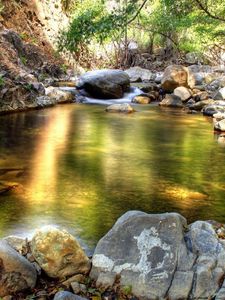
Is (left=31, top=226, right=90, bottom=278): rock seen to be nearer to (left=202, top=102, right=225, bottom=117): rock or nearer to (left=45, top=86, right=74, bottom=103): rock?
(left=202, top=102, right=225, bottom=117): rock

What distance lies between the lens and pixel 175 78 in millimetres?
23109

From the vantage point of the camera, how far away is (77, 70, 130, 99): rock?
21.8m

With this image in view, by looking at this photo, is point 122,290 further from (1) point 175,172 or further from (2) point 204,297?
Answer: (1) point 175,172

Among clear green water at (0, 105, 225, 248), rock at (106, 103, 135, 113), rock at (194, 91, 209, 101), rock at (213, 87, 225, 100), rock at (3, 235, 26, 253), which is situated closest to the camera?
rock at (3, 235, 26, 253)

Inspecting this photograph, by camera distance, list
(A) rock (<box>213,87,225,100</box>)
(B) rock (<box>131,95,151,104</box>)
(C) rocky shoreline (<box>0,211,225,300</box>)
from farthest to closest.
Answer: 1. (B) rock (<box>131,95,151,104</box>)
2. (A) rock (<box>213,87,225,100</box>)
3. (C) rocky shoreline (<box>0,211,225,300</box>)

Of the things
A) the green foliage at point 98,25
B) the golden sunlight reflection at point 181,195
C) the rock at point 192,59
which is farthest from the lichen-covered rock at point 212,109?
the rock at point 192,59

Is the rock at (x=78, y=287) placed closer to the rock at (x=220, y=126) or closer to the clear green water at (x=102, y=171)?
the clear green water at (x=102, y=171)

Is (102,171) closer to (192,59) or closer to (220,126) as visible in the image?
(220,126)

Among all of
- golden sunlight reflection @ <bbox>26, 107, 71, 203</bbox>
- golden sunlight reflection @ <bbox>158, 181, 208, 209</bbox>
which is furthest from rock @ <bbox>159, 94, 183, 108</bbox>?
golden sunlight reflection @ <bbox>158, 181, 208, 209</bbox>

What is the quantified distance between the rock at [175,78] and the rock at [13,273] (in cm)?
1920

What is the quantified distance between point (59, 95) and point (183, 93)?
18.6ft

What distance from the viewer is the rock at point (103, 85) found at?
858 inches

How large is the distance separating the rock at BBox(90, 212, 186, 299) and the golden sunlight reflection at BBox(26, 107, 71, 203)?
8.26 feet

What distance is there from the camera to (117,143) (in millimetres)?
12086
